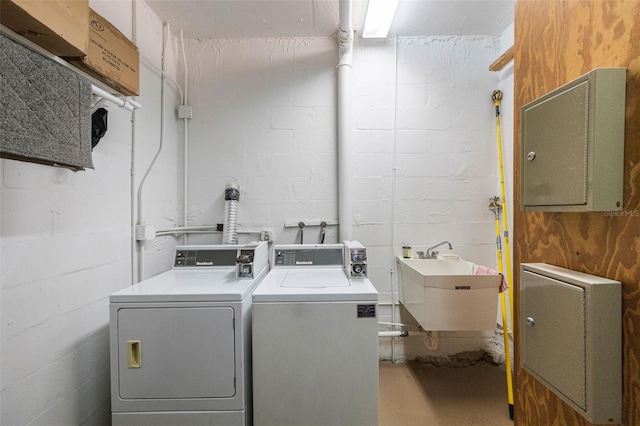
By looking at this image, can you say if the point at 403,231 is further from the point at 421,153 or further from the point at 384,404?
the point at 384,404

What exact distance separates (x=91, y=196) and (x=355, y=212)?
1.68 m

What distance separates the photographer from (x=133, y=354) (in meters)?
1.26

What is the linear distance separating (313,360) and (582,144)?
1258 millimetres

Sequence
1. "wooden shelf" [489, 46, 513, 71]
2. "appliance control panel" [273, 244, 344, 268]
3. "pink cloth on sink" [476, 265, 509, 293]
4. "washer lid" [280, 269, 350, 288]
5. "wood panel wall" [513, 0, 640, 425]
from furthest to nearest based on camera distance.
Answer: "appliance control panel" [273, 244, 344, 268], "wooden shelf" [489, 46, 513, 71], "pink cloth on sink" [476, 265, 509, 293], "washer lid" [280, 269, 350, 288], "wood panel wall" [513, 0, 640, 425]

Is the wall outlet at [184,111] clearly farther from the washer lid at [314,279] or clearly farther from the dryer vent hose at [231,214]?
the washer lid at [314,279]

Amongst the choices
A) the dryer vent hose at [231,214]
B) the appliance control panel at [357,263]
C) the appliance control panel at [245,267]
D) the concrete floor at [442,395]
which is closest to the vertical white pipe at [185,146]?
the dryer vent hose at [231,214]

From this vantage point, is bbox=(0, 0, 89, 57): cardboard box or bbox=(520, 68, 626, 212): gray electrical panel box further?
bbox=(0, 0, 89, 57): cardboard box

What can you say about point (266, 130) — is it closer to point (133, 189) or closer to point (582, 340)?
point (133, 189)

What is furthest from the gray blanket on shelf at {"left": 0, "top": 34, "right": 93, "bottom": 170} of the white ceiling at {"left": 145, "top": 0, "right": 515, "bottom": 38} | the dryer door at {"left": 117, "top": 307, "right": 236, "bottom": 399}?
the white ceiling at {"left": 145, "top": 0, "right": 515, "bottom": 38}

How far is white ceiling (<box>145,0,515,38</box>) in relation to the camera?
1.92 metres

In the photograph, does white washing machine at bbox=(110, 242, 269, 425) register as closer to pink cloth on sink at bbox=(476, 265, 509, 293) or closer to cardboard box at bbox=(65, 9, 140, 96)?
cardboard box at bbox=(65, 9, 140, 96)

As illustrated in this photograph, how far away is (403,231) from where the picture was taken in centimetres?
227

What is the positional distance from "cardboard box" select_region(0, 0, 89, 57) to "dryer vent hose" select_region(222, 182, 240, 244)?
3.89 feet

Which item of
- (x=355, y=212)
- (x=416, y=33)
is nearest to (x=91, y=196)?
(x=355, y=212)
